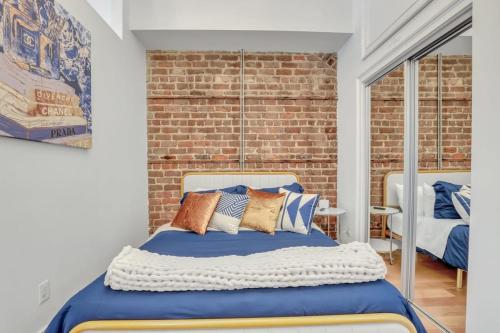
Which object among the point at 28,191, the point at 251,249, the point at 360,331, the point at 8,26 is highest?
the point at 8,26

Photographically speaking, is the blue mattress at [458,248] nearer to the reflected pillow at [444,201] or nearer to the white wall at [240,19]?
the reflected pillow at [444,201]

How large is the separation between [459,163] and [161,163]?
3005 millimetres

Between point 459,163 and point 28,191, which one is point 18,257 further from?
point 459,163

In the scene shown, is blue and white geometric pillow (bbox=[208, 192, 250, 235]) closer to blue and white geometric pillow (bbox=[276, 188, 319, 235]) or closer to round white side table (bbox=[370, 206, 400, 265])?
blue and white geometric pillow (bbox=[276, 188, 319, 235])

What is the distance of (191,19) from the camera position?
313cm

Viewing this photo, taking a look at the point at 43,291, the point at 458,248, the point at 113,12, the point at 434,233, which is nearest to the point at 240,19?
the point at 113,12

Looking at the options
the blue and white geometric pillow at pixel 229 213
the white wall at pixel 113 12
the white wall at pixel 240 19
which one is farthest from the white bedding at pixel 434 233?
the white wall at pixel 113 12

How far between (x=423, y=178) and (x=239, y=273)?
1.63 m

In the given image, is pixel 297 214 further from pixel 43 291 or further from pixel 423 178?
pixel 43 291

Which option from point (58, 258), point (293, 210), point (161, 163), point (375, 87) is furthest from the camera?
point (161, 163)

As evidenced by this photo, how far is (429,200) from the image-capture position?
2152mm

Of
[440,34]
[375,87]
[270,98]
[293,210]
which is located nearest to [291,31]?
[270,98]

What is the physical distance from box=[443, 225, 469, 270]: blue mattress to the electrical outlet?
101 inches

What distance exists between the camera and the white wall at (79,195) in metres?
1.61
